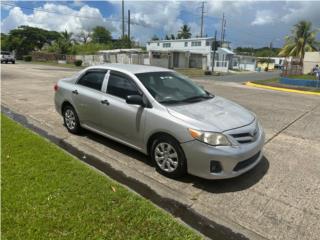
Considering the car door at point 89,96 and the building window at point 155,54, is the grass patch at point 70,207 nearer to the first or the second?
the car door at point 89,96

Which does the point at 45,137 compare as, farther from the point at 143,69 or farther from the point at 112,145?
the point at 143,69

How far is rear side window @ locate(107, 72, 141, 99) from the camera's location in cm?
462

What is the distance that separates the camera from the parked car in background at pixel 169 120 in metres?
3.67

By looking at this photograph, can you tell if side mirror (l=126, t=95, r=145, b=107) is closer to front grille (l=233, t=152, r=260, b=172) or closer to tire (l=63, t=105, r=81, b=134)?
front grille (l=233, t=152, r=260, b=172)

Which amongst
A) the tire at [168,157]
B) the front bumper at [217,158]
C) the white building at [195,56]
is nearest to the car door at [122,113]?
the tire at [168,157]

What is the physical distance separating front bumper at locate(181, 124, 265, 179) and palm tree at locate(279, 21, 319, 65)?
48.3 m

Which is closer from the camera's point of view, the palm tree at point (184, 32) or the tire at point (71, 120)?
the tire at point (71, 120)

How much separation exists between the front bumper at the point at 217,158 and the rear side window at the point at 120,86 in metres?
1.38

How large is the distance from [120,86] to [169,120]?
1361 millimetres

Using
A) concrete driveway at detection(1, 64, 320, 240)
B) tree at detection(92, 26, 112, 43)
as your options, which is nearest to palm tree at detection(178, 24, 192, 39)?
tree at detection(92, 26, 112, 43)

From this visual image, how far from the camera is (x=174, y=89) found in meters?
4.81

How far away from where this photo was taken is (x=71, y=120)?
5945 mm

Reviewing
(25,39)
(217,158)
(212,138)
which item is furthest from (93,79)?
(25,39)

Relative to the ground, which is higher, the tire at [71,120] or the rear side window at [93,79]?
the rear side window at [93,79]
